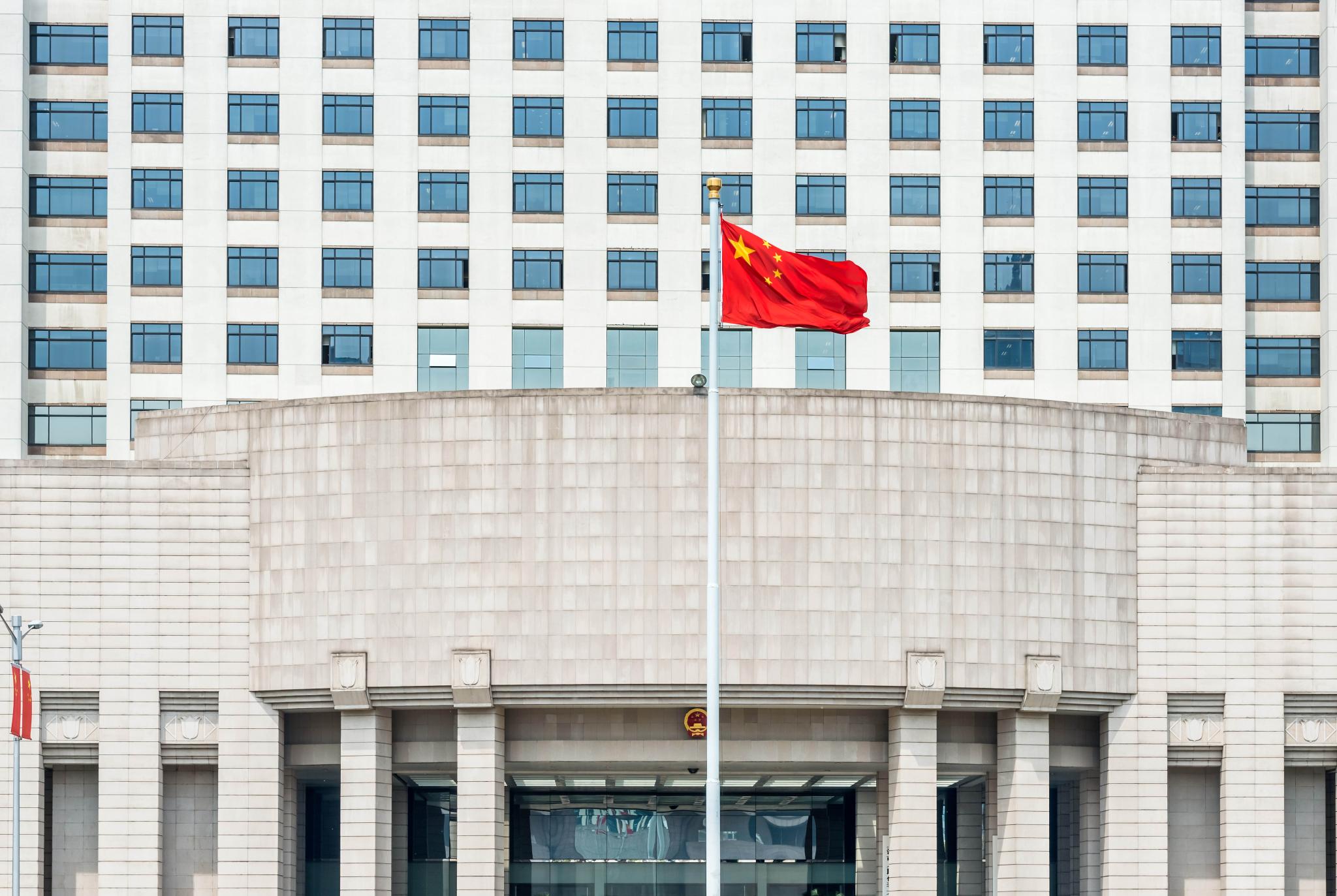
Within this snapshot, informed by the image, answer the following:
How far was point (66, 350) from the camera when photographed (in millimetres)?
70438

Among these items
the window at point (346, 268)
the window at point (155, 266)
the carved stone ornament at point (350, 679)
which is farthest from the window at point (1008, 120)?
the carved stone ornament at point (350, 679)

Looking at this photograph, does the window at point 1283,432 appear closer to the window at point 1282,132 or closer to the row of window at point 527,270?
the row of window at point 527,270

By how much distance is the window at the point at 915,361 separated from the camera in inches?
2773

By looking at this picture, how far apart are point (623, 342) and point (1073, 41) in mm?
18912

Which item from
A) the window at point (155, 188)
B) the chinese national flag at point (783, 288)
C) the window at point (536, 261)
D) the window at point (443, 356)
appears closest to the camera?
the chinese national flag at point (783, 288)

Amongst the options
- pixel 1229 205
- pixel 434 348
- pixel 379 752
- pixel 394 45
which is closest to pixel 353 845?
pixel 379 752

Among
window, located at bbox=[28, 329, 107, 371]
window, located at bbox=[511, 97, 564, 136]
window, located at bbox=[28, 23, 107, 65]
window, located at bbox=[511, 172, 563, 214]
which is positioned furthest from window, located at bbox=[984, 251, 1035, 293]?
window, located at bbox=[28, 23, 107, 65]

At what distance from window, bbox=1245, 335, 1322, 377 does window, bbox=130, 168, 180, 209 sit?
37217mm

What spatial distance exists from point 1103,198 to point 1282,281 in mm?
7225

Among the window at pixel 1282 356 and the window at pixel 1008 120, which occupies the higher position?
the window at pixel 1008 120

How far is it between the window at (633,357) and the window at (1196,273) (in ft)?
58.7

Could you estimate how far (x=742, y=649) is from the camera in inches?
2007

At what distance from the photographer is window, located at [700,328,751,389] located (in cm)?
7000

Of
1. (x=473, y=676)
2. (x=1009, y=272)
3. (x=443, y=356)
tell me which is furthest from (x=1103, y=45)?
(x=473, y=676)
